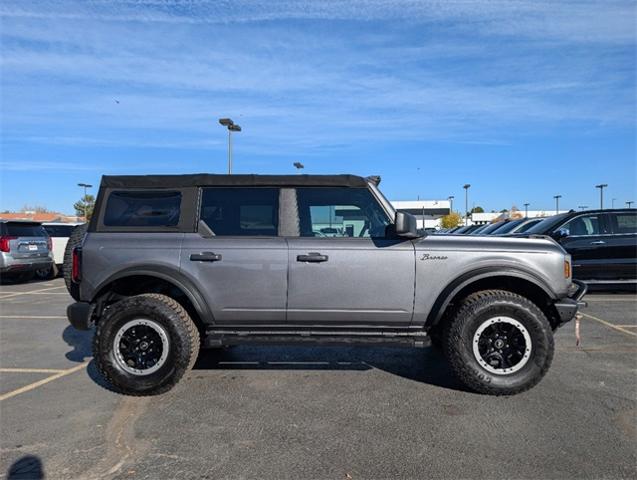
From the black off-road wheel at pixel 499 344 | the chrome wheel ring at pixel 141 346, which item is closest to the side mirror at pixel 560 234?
the black off-road wheel at pixel 499 344

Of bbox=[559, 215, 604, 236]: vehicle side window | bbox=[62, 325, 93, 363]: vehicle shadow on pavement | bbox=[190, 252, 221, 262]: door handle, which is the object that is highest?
bbox=[559, 215, 604, 236]: vehicle side window

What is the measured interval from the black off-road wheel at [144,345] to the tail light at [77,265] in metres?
0.45

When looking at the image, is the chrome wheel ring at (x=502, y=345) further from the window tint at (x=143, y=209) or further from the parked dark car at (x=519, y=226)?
the parked dark car at (x=519, y=226)

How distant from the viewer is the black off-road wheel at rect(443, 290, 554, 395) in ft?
12.9

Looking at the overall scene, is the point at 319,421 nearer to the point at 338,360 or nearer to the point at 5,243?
the point at 338,360

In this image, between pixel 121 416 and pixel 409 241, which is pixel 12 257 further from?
pixel 409 241

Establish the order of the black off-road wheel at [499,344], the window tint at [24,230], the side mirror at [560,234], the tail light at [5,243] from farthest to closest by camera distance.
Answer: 1. the window tint at [24,230]
2. the tail light at [5,243]
3. the side mirror at [560,234]
4. the black off-road wheel at [499,344]

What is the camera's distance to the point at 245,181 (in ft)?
14.3

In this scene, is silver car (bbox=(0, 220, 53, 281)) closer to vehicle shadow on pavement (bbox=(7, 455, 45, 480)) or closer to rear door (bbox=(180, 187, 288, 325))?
rear door (bbox=(180, 187, 288, 325))

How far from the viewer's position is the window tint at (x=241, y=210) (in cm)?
428

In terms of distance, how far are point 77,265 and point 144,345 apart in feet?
3.31

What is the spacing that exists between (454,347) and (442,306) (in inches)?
14.9

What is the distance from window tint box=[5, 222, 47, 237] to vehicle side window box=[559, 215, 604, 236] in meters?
13.3

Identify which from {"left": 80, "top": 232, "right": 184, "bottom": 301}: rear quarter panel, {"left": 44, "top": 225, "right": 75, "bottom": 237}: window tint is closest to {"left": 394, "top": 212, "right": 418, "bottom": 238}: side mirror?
{"left": 80, "top": 232, "right": 184, "bottom": 301}: rear quarter panel
